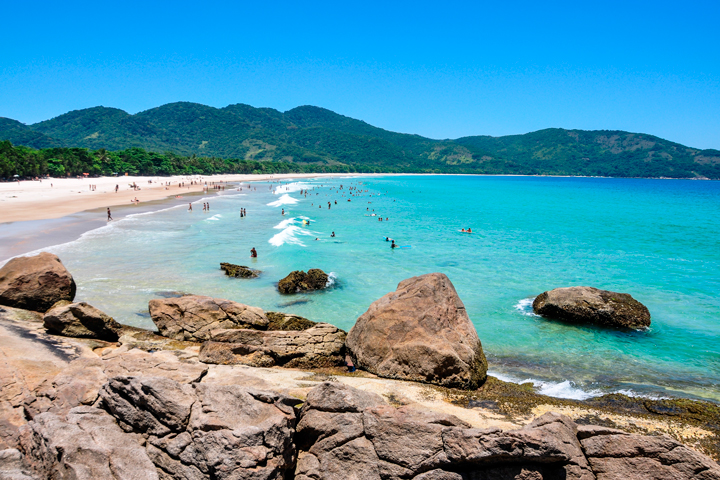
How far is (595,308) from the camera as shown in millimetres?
17062

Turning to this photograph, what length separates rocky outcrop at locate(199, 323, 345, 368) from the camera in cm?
1066

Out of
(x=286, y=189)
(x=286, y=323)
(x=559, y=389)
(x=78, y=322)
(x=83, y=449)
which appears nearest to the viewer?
(x=83, y=449)

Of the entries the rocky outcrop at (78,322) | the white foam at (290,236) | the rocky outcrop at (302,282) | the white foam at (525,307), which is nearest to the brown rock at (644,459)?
the rocky outcrop at (78,322)

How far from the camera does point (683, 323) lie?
18.2 metres

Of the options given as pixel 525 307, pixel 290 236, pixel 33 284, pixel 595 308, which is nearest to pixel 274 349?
pixel 33 284

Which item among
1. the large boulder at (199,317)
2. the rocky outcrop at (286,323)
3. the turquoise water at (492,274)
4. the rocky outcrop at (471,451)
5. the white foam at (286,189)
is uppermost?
the rocky outcrop at (471,451)

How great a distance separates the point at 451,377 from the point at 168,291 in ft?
48.3

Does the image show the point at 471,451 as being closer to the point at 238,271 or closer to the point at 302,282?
the point at 302,282

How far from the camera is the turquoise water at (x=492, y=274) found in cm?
1391

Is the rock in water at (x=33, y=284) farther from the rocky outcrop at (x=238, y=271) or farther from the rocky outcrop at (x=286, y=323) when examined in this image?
the rocky outcrop at (x=238, y=271)

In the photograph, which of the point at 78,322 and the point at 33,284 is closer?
the point at 78,322

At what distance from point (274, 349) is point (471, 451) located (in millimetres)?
6784

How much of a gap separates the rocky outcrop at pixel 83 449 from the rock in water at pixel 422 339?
20.8 ft

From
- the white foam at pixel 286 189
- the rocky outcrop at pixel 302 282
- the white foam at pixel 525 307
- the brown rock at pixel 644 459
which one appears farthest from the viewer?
the white foam at pixel 286 189
